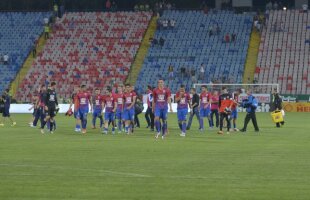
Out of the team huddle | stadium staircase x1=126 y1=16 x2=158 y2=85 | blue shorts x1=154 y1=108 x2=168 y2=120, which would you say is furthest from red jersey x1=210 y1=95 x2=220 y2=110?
stadium staircase x1=126 y1=16 x2=158 y2=85

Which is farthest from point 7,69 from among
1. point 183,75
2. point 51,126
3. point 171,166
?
point 171,166

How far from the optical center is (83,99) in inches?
1468

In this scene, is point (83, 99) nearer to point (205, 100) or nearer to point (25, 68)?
point (205, 100)

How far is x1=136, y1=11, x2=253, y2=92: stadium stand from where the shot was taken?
243 feet

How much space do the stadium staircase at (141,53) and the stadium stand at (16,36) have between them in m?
10.8

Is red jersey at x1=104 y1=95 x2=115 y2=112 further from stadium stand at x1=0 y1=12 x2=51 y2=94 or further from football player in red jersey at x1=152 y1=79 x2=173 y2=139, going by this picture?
stadium stand at x1=0 y1=12 x2=51 y2=94

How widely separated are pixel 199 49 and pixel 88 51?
10451mm

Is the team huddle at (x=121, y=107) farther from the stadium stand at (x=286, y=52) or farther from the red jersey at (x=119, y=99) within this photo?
the stadium stand at (x=286, y=52)

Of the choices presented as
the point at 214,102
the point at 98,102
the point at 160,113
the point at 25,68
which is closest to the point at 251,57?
the point at 25,68

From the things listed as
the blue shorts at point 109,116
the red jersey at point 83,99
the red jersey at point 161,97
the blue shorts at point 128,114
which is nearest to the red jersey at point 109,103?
the blue shorts at point 109,116

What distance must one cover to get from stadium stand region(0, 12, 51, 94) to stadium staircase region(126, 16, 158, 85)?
424 inches

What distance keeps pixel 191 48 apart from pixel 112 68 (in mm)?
7500

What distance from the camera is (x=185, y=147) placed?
88.8 ft

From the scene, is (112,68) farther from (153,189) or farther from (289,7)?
(153,189)
